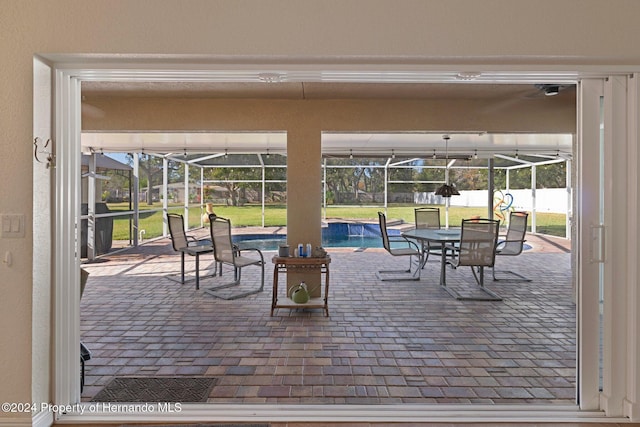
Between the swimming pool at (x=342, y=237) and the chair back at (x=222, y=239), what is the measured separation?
229 inches

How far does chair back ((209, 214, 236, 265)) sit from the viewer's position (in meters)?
4.96

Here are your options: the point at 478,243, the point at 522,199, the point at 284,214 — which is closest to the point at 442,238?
the point at 478,243

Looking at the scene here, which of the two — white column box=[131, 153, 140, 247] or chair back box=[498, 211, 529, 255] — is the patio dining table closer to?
chair back box=[498, 211, 529, 255]

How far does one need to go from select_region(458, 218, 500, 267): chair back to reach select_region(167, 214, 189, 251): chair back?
3641mm

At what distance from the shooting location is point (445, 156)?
878 cm

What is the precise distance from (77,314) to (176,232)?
337cm

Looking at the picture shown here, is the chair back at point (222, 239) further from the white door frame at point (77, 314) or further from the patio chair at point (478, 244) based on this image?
the patio chair at point (478, 244)

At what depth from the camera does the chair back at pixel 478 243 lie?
15.8 ft


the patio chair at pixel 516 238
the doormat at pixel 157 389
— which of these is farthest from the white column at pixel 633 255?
the patio chair at pixel 516 238

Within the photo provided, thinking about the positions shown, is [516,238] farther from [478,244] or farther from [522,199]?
[522,199]

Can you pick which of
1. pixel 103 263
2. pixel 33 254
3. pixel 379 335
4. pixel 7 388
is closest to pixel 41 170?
pixel 33 254

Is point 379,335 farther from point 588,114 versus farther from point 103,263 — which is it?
point 103,263

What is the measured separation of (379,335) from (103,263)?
588 centimetres

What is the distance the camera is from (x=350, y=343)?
3.41 metres
